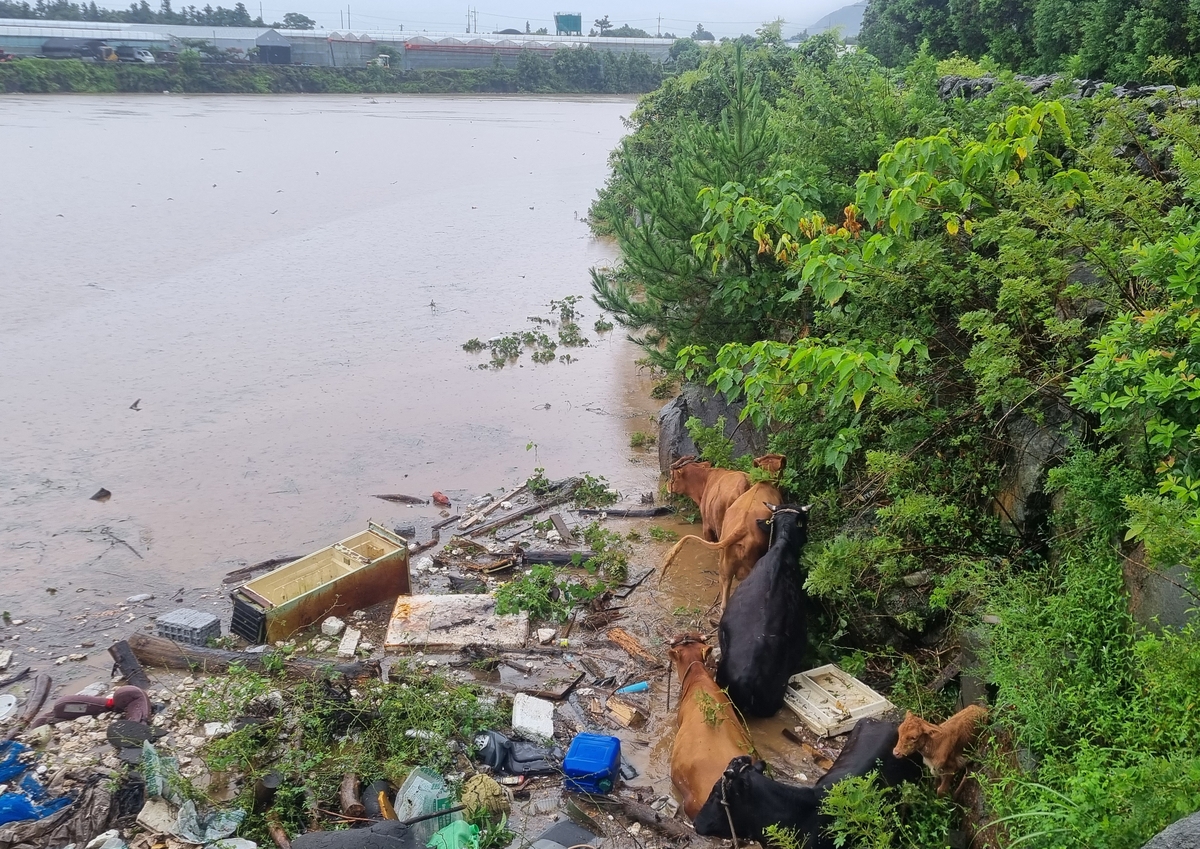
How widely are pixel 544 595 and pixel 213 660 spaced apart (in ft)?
8.59

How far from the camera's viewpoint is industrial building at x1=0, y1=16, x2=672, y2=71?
62.6 meters

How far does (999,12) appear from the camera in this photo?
50.0ft

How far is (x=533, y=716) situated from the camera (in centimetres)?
567

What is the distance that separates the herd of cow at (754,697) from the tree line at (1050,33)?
5.06m

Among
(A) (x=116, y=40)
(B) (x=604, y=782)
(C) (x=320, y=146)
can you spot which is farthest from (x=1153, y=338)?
(A) (x=116, y=40)

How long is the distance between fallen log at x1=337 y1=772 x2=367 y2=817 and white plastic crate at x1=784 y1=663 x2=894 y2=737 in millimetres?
2787

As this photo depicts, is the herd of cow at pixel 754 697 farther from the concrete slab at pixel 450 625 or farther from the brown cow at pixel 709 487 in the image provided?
the concrete slab at pixel 450 625

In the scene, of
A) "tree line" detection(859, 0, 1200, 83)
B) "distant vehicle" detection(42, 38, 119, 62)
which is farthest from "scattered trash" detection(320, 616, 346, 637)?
"distant vehicle" detection(42, 38, 119, 62)

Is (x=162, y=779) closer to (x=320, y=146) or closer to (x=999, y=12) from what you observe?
(x=999, y=12)

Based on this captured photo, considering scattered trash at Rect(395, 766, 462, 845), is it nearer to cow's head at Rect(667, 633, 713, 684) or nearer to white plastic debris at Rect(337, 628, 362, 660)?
cow's head at Rect(667, 633, 713, 684)

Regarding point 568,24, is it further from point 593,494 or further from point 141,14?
point 593,494

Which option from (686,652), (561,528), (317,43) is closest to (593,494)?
(561,528)

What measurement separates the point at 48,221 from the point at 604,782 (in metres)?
24.7

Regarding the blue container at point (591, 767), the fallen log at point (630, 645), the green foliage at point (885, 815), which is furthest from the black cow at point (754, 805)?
the fallen log at point (630, 645)
